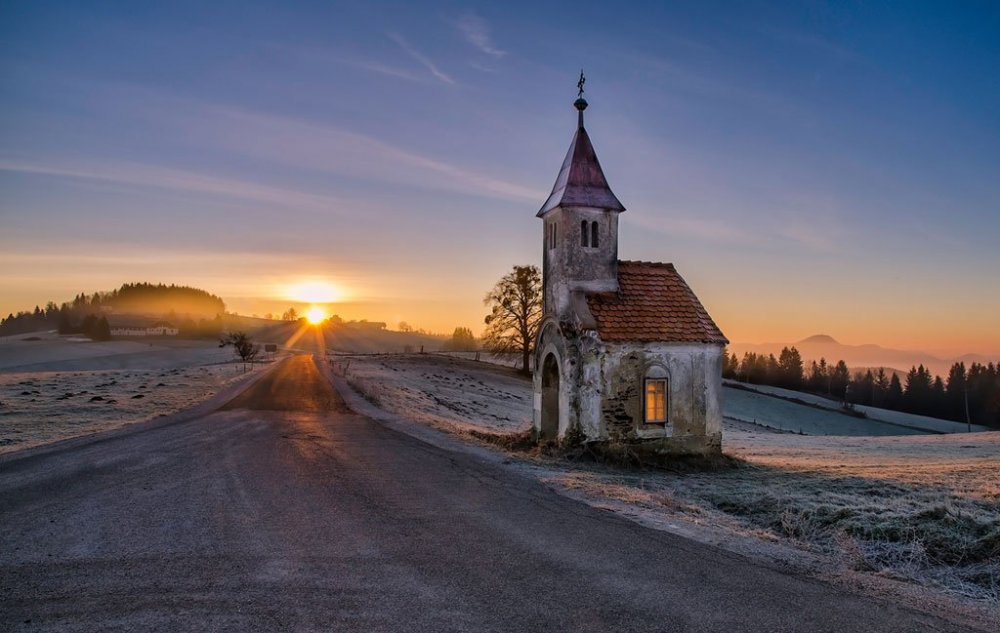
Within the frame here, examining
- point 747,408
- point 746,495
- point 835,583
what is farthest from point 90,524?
point 747,408

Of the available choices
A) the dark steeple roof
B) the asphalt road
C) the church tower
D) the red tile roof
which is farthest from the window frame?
the asphalt road

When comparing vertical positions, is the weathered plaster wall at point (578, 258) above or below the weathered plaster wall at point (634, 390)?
above

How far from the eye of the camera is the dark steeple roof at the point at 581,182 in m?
20.4

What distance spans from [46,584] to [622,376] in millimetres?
15354

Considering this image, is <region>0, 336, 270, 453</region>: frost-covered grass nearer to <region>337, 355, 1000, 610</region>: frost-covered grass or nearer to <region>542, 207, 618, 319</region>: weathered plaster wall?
<region>337, 355, 1000, 610</region>: frost-covered grass

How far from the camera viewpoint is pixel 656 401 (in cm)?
1930

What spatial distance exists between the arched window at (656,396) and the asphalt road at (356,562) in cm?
793

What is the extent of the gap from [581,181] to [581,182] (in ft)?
0.14

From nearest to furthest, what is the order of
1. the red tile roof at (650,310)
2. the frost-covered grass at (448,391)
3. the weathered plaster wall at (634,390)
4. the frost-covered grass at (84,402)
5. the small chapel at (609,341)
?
1. the weathered plaster wall at (634,390)
2. the small chapel at (609,341)
3. the frost-covered grass at (84,402)
4. the red tile roof at (650,310)
5. the frost-covered grass at (448,391)

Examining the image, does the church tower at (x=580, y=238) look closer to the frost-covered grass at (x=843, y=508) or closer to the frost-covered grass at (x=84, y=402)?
the frost-covered grass at (x=843, y=508)

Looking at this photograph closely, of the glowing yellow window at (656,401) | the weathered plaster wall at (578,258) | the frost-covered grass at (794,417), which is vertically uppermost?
the weathered plaster wall at (578,258)

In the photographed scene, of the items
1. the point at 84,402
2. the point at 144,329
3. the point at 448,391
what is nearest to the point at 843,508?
the point at 84,402

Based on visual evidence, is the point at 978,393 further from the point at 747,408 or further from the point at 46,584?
the point at 46,584

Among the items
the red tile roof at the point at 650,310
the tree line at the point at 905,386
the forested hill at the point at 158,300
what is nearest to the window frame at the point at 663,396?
the red tile roof at the point at 650,310
